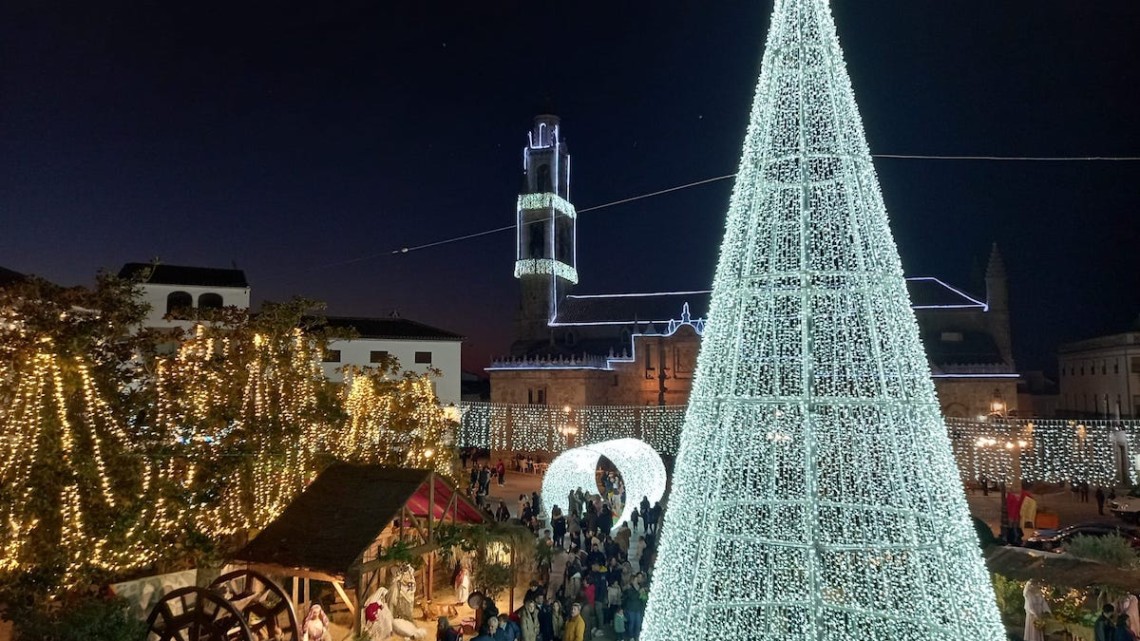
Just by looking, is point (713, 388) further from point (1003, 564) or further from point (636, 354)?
point (636, 354)

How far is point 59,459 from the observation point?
9.12 metres

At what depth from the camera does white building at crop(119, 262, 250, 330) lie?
31.5m

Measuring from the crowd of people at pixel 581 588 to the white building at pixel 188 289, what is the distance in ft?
67.2

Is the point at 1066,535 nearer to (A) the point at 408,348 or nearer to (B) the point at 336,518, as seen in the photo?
(B) the point at 336,518

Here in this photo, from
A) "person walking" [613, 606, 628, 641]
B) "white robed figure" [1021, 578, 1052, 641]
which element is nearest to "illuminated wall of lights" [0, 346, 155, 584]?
"person walking" [613, 606, 628, 641]

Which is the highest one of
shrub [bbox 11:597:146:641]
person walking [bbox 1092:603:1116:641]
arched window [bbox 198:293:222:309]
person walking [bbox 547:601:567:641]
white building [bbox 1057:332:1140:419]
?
arched window [bbox 198:293:222:309]

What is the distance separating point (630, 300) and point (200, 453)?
1485 inches

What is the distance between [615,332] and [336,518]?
35.9 m

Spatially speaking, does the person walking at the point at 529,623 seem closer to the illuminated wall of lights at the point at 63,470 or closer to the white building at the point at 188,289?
the illuminated wall of lights at the point at 63,470

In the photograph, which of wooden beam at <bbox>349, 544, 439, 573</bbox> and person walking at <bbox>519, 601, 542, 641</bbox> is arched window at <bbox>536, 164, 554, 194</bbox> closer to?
wooden beam at <bbox>349, 544, 439, 573</bbox>

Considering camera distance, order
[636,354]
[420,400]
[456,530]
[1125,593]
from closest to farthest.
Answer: [1125,593]
[456,530]
[420,400]
[636,354]

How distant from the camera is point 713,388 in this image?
690 centimetres

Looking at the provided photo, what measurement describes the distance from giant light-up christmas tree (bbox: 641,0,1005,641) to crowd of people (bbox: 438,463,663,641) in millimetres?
3546

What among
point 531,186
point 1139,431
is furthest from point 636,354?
point 1139,431
